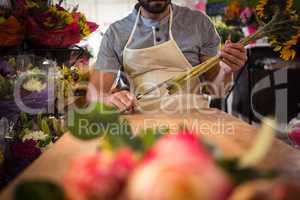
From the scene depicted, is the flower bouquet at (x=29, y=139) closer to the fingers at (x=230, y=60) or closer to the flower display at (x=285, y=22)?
the fingers at (x=230, y=60)

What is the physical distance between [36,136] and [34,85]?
147 mm

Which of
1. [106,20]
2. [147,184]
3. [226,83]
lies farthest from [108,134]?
[106,20]

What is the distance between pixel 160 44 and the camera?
1.39 m

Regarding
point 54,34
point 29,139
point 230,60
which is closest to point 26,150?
point 29,139

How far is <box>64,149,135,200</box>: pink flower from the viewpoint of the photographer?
32 cm

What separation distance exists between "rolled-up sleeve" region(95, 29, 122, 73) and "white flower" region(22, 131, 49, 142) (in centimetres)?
43

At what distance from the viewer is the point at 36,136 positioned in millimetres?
1085

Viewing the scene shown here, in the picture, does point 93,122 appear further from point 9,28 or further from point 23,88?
point 9,28

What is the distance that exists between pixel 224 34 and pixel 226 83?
3.46 ft

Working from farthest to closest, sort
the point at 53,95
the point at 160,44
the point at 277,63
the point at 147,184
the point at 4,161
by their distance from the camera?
the point at 277,63, the point at 160,44, the point at 53,95, the point at 4,161, the point at 147,184

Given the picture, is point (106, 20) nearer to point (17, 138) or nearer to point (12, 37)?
point (12, 37)

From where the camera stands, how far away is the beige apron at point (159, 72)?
969 mm

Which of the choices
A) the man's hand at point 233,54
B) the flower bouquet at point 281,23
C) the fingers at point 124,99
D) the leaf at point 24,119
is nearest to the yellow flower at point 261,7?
the flower bouquet at point 281,23

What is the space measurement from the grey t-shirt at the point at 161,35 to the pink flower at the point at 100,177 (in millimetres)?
1086
